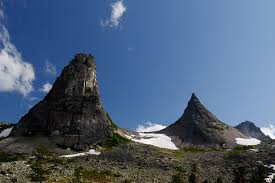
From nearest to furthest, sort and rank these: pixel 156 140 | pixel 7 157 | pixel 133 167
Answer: pixel 133 167 → pixel 7 157 → pixel 156 140

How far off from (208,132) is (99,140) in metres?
54.9

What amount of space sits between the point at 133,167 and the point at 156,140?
57.4 meters

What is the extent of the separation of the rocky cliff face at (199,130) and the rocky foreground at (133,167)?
35.5 meters

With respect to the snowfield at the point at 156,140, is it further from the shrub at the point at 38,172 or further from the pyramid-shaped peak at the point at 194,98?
the shrub at the point at 38,172

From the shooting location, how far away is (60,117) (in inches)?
4751

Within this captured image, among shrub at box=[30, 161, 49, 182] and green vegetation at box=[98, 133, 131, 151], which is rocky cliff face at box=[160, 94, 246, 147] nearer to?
green vegetation at box=[98, 133, 131, 151]

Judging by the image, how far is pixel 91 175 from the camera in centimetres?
→ 7631

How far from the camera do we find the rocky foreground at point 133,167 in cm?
7112

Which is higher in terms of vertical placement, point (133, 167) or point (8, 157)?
point (8, 157)

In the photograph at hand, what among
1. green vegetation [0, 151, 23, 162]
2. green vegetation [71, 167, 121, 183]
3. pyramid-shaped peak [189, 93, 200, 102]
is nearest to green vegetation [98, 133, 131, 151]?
green vegetation [0, 151, 23, 162]

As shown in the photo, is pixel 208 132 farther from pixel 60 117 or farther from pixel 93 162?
pixel 93 162

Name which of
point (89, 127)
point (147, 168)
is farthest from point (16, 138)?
point (147, 168)

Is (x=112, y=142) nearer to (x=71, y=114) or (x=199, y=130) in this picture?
(x=71, y=114)

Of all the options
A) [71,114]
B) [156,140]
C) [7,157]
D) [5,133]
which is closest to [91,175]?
[7,157]
